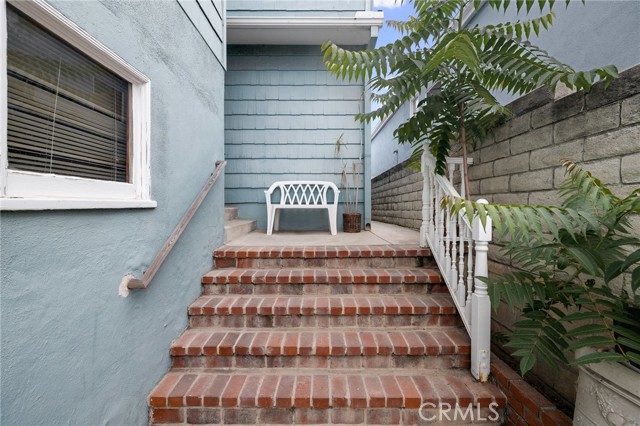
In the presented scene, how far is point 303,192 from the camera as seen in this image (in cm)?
341

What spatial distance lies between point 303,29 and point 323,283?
10.7 feet

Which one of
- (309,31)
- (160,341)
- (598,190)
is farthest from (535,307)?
(309,31)

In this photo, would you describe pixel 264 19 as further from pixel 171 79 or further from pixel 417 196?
pixel 417 196

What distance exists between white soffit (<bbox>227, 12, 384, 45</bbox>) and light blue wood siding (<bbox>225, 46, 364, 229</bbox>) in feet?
0.47

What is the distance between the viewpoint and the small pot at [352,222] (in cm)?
336

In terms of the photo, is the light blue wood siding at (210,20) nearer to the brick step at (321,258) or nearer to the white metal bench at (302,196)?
the white metal bench at (302,196)

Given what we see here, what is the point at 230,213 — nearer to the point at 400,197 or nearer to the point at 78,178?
the point at 78,178

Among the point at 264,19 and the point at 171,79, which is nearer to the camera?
the point at 171,79

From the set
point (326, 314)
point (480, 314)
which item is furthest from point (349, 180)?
point (480, 314)

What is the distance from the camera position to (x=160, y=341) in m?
1.47

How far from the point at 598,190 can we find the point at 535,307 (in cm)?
58

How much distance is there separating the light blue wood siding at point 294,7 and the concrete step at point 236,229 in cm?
274

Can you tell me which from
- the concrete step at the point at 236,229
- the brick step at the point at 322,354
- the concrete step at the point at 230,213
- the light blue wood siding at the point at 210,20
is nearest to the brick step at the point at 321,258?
the concrete step at the point at 236,229

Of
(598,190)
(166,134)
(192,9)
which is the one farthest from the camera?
(192,9)
